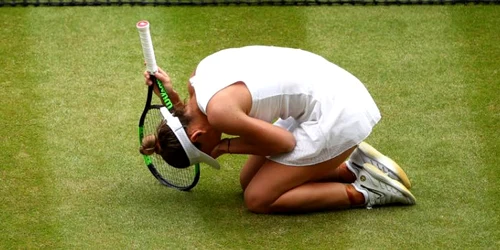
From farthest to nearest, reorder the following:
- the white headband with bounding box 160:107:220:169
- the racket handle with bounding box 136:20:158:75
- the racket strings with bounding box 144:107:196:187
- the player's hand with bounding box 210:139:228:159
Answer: the racket strings with bounding box 144:107:196:187
the player's hand with bounding box 210:139:228:159
the white headband with bounding box 160:107:220:169
the racket handle with bounding box 136:20:158:75

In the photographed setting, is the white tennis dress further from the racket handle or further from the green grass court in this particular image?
the green grass court

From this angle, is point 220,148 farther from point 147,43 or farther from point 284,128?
point 147,43

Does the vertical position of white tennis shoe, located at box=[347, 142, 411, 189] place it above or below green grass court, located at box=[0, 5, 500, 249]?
above

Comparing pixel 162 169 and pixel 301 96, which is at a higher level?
pixel 301 96

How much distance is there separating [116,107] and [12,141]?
0.75m

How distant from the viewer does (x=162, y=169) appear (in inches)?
279

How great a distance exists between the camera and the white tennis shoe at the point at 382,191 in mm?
6664

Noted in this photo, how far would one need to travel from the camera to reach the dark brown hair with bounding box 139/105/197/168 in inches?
254

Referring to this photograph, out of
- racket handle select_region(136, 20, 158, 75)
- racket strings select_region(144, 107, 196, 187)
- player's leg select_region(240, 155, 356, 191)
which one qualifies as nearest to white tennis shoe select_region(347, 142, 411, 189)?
player's leg select_region(240, 155, 356, 191)

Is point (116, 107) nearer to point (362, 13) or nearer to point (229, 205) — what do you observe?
point (229, 205)

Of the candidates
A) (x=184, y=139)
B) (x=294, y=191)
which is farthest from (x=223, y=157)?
(x=184, y=139)

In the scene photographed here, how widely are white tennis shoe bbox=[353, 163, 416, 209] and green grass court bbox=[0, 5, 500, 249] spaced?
0.19 ft

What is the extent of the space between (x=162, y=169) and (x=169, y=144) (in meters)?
0.64

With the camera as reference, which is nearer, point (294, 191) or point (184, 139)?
point (184, 139)
